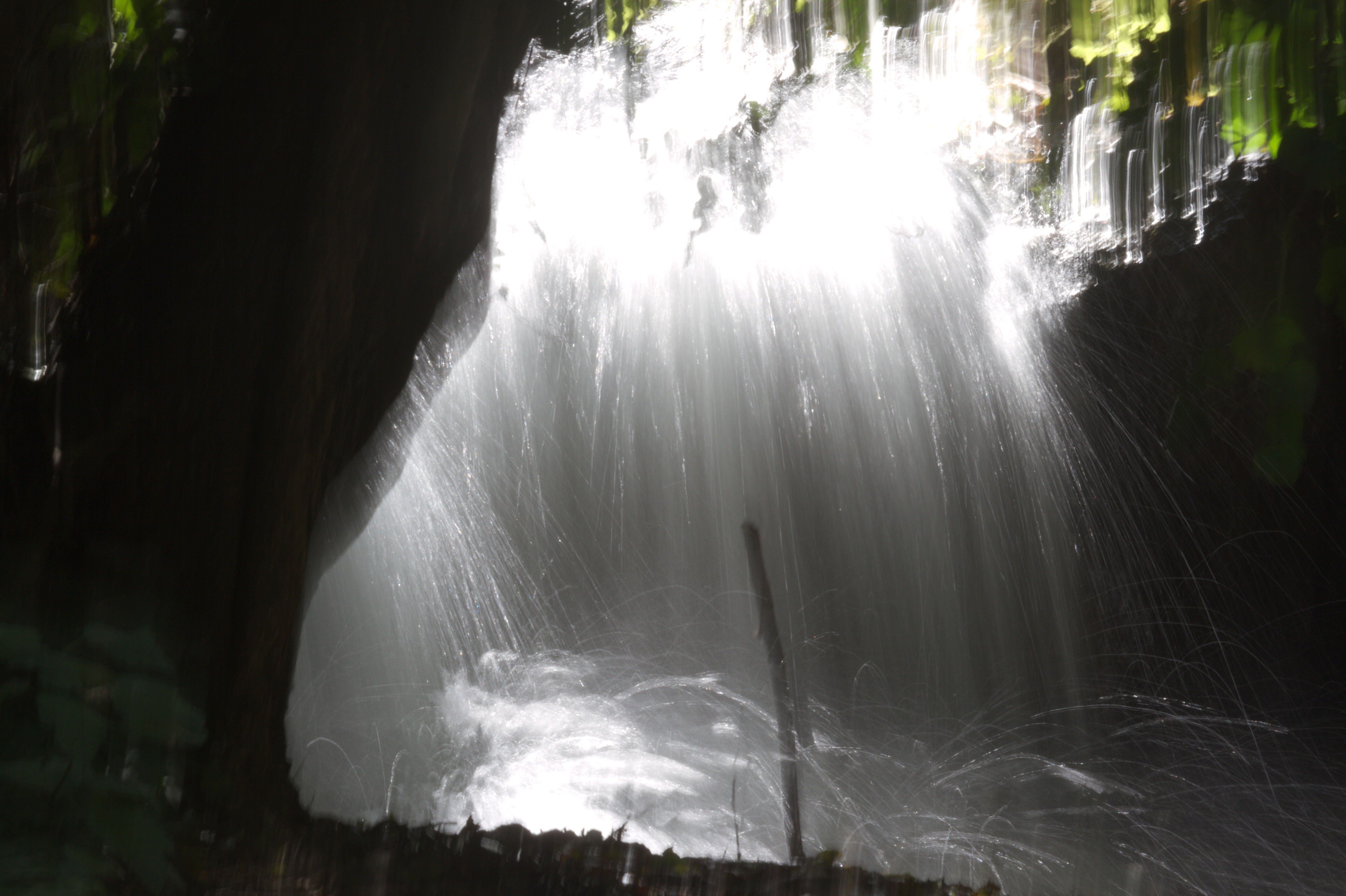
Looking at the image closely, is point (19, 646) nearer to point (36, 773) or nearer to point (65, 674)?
point (65, 674)

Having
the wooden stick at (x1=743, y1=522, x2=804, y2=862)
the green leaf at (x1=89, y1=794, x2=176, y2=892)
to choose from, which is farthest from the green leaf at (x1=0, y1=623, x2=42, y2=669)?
the wooden stick at (x1=743, y1=522, x2=804, y2=862)

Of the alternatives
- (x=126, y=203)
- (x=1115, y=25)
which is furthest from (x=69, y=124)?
(x=1115, y=25)

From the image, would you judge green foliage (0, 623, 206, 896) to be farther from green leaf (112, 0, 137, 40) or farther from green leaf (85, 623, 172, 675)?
green leaf (112, 0, 137, 40)

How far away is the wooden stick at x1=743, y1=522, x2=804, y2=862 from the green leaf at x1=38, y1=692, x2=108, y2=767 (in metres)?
2.61

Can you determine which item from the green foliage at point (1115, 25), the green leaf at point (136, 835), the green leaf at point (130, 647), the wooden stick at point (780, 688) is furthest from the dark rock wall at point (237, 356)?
the wooden stick at point (780, 688)

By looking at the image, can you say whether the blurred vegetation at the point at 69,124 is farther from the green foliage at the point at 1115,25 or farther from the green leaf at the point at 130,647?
the green foliage at the point at 1115,25

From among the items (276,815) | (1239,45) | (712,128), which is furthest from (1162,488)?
(276,815)

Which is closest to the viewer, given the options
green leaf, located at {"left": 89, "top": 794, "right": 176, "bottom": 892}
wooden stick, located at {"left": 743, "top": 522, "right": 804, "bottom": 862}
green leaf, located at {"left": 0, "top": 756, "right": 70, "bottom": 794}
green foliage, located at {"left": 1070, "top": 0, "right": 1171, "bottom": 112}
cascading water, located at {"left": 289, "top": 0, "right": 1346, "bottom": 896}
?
green leaf, located at {"left": 0, "top": 756, "right": 70, "bottom": 794}

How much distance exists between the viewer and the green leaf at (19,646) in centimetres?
188

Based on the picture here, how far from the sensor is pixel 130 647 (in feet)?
6.68

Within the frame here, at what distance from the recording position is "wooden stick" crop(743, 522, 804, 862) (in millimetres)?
4719

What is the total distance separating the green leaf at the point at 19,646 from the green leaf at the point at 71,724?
79mm

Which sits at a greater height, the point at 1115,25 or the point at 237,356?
the point at 1115,25

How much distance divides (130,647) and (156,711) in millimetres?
162
